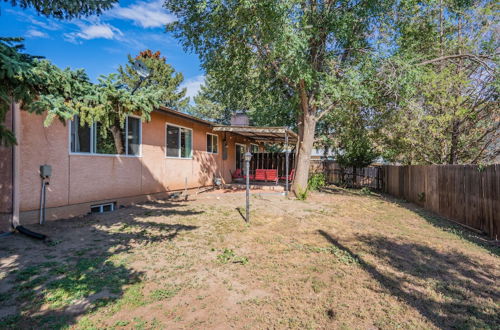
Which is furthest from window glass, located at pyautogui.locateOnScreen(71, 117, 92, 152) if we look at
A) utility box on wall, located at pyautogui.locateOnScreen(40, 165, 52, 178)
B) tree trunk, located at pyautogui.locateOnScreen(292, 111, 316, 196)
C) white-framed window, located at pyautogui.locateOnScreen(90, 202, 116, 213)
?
tree trunk, located at pyautogui.locateOnScreen(292, 111, 316, 196)

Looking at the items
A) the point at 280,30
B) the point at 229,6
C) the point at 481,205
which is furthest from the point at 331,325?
the point at 229,6

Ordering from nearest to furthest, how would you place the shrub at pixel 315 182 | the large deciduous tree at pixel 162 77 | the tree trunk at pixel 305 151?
1. the tree trunk at pixel 305 151
2. the shrub at pixel 315 182
3. the large deciduous tree at pixel 162 77

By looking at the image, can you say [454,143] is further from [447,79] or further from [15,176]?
[15,176]

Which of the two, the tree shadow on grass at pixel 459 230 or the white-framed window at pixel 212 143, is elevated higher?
the white-framed window at pixel 212 143

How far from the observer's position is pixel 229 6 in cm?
872

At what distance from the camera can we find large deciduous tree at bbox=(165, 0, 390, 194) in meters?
8.24

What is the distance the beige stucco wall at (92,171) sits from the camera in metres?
5.56

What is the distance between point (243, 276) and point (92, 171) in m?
5.32

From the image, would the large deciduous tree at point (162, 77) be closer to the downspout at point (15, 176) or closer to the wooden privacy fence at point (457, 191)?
the downspout at point (15, 176)

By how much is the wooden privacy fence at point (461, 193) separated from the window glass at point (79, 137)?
9.52m

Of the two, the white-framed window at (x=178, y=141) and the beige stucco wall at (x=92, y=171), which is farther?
the white-framed window at (x=178, y=141)

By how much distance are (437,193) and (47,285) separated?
1002 cm

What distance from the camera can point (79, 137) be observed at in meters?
6.55

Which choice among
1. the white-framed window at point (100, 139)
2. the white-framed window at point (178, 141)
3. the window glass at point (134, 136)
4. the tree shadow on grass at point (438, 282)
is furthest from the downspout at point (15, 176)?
the tree shadow on grass at point (438, 282)
